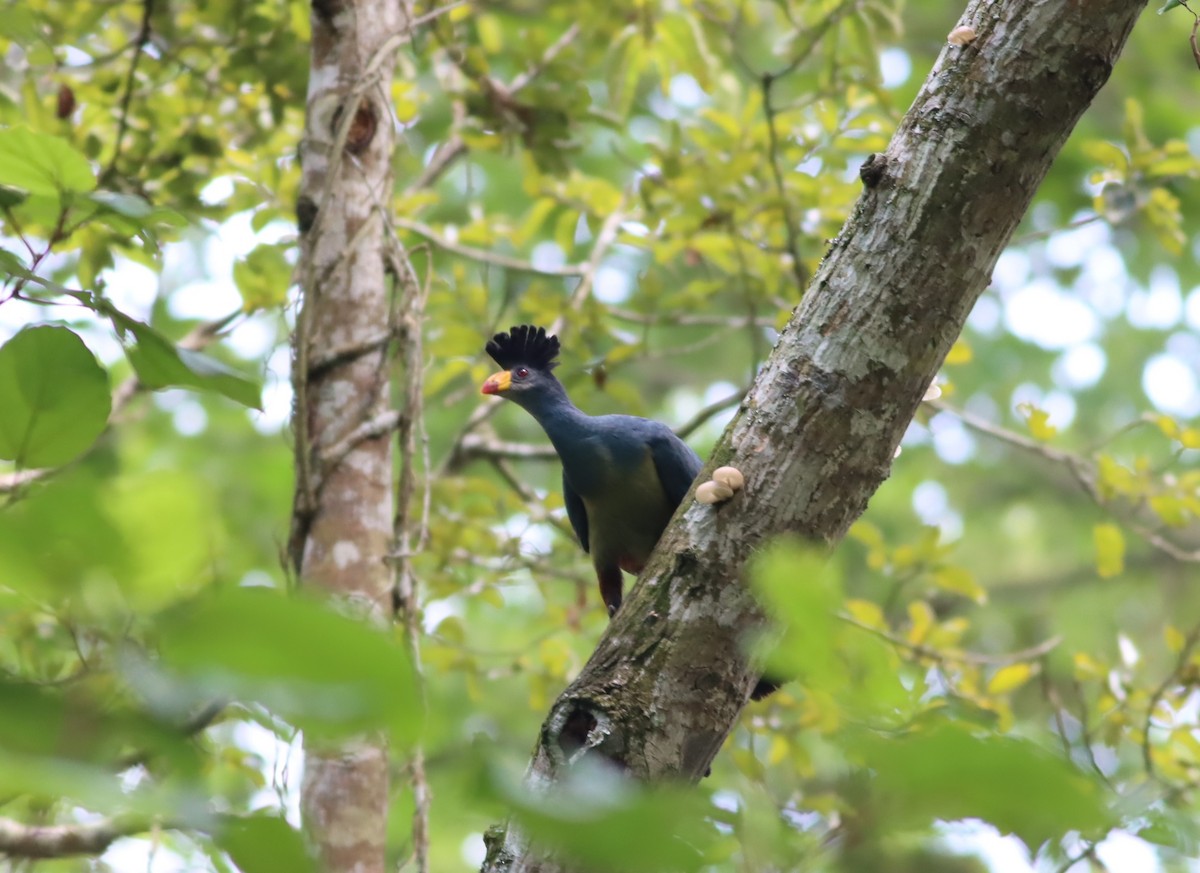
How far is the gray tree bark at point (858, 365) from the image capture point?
1.83 m

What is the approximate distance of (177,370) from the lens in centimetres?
133

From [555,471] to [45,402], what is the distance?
596cm

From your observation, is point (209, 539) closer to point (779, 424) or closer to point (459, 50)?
point (779, 424)

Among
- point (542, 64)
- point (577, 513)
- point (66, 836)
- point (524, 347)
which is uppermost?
point (542, 64)

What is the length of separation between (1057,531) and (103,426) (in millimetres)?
7853

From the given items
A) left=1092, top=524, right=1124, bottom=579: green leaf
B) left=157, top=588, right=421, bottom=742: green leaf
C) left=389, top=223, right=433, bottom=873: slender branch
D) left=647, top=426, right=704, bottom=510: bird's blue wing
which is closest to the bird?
left=647, top=426, right=704, bottom=510: bird's blue wing

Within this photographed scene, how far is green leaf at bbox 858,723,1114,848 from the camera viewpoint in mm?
534

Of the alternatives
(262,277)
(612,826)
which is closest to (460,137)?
(262,277)

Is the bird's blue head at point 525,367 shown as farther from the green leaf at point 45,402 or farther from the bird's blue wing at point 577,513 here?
the green leaf at point 45,402

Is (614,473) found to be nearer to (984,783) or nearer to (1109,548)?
(1109,548)

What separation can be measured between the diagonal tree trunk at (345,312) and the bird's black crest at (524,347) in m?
0.61

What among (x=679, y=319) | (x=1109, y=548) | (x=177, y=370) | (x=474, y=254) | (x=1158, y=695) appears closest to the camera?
(x=177, y=370)

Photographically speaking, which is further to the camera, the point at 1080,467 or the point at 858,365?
the point at 1080,467

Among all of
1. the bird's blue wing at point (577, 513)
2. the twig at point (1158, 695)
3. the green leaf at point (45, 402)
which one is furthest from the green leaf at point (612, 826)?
the twig at point (1158, 695)
